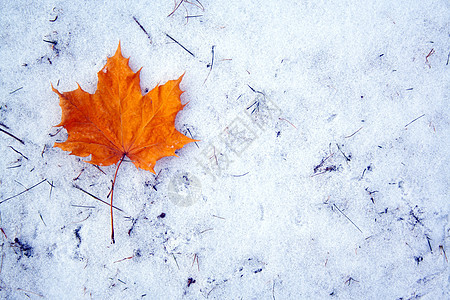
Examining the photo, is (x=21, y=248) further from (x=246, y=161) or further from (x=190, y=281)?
(x=246, y=161)

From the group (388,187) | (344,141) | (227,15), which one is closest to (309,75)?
(344,141)

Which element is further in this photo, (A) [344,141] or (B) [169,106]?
(A) [344,141]

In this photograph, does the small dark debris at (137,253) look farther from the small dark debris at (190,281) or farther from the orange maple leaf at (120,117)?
the orange maple leaf at (120,117)

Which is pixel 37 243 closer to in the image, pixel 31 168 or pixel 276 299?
pixel 31 168

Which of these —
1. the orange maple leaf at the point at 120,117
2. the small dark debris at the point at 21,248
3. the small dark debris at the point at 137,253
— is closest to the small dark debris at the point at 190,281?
the small dark debris at the point at 137,253

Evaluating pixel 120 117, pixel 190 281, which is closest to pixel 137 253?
pixel 190 281

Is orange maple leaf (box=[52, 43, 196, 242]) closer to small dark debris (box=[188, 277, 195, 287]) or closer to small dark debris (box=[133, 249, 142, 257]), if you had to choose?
small dark debris (box=[133, 249, 142, 257])
